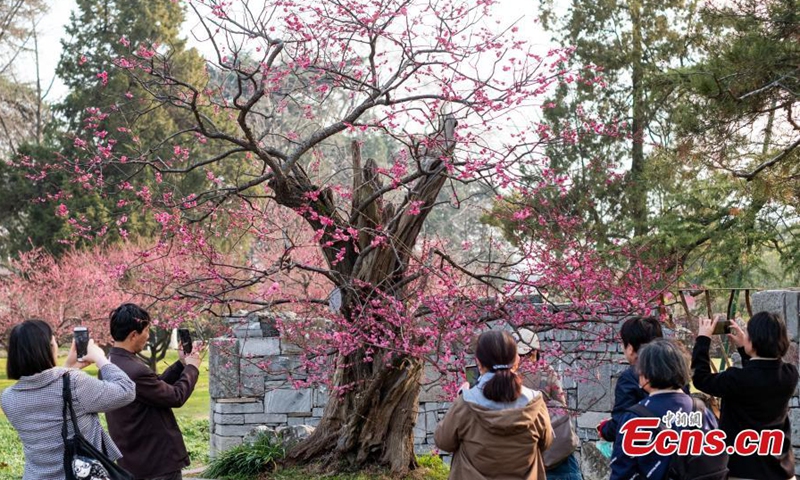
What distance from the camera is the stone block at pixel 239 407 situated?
9.94 m

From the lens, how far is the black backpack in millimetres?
3385

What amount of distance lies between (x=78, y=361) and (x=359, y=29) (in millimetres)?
3907

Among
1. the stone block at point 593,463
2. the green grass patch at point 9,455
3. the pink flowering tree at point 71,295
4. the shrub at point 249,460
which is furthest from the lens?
the pink flowering tree at point 71,295

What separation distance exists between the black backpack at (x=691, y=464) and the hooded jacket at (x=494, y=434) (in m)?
0.41

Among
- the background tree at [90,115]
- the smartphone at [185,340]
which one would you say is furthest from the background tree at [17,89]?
the smartphone at [185,340]

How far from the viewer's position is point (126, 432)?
4.26 metres

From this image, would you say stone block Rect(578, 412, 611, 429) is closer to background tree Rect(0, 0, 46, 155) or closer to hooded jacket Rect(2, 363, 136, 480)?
hooded jacket Rect(2, 363, 136, 480)

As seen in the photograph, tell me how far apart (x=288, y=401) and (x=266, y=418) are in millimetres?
321

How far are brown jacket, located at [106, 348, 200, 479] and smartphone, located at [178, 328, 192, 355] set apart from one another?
0.70 ft

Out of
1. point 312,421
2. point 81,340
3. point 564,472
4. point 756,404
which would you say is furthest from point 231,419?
point 756,404

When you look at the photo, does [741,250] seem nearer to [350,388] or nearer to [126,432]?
[350,388]

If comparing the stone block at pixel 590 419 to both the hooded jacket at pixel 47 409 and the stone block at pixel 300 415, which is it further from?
the hooded jacket at pixel 47 409

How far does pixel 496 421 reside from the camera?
3.51m

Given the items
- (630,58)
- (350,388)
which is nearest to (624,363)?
(350,388)
